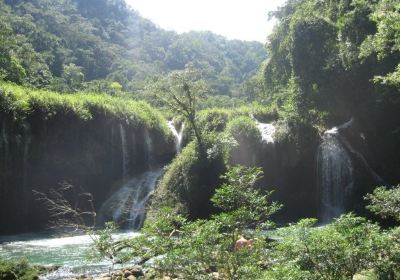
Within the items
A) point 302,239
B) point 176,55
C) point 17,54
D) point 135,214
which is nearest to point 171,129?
point 135,214

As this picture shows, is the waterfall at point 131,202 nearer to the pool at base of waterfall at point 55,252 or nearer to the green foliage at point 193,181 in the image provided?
the green foliage at point 193,181

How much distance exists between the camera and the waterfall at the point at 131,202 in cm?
2105

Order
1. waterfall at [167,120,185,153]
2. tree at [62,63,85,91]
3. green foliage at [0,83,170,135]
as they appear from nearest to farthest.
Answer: green foliage at [0,83,170,135]
waterfall at [167,120,185,153]
tree at [62,63,85,91]

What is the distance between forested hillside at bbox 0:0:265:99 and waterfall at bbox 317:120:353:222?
2019 cm

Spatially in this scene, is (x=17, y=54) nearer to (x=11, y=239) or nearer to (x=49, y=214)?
(x=49, y=214)

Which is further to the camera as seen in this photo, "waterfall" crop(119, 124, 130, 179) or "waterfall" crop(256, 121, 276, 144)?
"waterfall" crop(119, 124, 130, 179)

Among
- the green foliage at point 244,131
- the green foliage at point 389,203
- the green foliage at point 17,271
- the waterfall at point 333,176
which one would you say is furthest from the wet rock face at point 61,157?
the green foliage at point 389,203

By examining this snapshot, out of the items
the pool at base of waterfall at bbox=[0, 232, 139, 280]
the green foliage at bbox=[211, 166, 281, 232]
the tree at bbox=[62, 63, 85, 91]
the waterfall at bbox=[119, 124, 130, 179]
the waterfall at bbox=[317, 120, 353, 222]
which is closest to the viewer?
the green foliage at bbox=[211, 166, 281, 232]

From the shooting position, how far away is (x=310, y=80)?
2462 cm

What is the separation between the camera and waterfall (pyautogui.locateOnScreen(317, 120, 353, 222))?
21984 millimetres

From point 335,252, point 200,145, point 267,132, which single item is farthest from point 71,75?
point 335,252

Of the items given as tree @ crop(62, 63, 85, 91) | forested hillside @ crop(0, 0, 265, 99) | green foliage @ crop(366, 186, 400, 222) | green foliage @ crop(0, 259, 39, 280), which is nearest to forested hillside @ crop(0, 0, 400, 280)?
green foliage @ crop(0, 259, 39, 280)

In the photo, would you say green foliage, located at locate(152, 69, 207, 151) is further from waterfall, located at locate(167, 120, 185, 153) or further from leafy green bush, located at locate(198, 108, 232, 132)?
waterfall, located at locate(167, 120, 185, 153)

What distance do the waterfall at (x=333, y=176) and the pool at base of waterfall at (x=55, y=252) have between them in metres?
9.23
